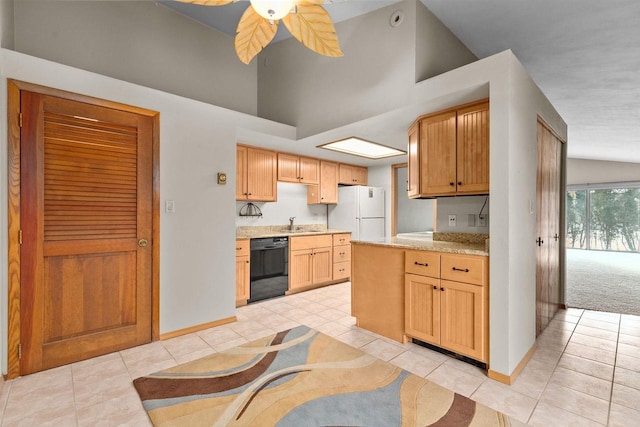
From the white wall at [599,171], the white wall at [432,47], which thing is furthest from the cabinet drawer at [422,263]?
the white wall at [599,171]

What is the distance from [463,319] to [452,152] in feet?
4.59

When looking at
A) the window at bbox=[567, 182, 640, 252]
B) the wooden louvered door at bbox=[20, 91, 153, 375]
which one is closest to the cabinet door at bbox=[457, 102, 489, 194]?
the wooden louvered door at bbox=[20, 91, 153, 375]

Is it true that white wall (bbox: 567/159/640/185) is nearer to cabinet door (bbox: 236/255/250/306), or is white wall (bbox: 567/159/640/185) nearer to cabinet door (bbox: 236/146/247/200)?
cabinet door (bbox: 236/146/247/200)

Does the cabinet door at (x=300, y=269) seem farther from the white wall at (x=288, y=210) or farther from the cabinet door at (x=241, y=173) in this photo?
the cabinet door at (x=241, y=173)

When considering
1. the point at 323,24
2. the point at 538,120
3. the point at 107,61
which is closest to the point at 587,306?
the point at 538,120

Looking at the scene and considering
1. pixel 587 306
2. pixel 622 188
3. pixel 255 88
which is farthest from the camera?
pixel 622 188

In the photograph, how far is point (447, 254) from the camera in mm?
2406

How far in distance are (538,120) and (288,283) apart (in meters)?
3.49

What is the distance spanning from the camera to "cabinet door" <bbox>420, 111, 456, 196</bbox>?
2.67 meters

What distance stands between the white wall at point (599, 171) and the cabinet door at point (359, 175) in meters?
6.78

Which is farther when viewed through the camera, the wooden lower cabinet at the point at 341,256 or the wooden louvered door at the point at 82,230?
the wooden lower cabinet at the point at 341,256

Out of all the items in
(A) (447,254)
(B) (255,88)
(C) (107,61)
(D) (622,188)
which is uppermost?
(B) (255,88)

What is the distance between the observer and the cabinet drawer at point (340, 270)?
197 inches

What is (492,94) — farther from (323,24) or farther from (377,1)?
(377,1)
